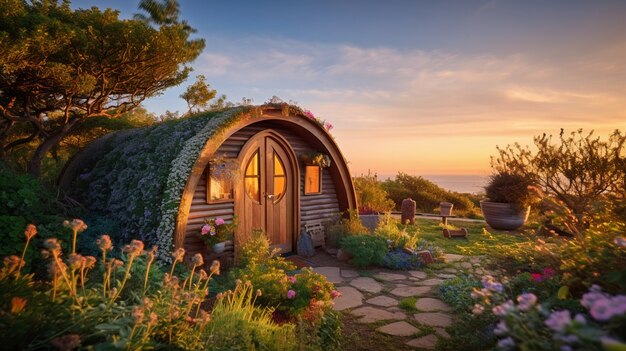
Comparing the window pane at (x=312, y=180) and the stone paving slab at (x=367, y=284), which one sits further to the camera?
the window pane at (x=312, y=180)

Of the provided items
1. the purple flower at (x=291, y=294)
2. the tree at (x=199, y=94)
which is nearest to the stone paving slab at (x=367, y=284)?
the purple flower at (x=291, y=294)

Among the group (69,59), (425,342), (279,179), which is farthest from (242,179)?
(69,59)

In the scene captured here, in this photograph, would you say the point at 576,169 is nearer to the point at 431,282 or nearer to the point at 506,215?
the point at 506,215

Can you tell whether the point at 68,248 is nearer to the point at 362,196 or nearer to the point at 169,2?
the point at 362,196

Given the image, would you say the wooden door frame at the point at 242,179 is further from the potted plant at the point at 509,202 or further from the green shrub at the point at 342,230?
the potted plant at the point at 509,202

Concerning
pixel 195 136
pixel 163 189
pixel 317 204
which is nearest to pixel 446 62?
pixel 317 204

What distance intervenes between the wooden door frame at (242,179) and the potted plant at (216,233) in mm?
485

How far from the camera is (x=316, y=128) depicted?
8.23 meters

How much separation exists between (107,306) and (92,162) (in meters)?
7.30

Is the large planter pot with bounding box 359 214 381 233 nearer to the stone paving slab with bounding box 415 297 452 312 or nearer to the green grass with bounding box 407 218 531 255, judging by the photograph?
the green grass with bounding box 407 218 531 255

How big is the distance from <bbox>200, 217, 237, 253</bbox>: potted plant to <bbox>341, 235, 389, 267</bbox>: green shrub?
2384mm

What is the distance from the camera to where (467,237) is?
10.3 metres

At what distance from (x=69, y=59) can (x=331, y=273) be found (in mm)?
7628

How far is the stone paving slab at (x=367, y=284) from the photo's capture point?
5.79m
